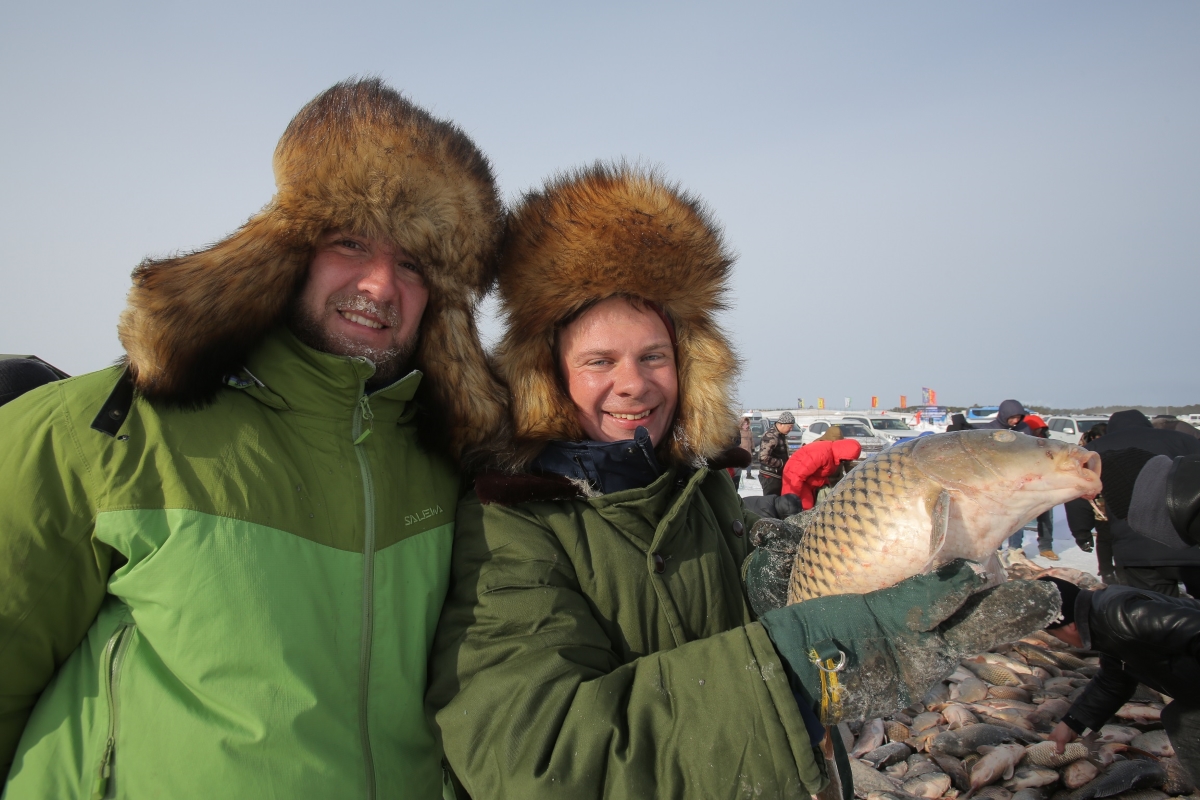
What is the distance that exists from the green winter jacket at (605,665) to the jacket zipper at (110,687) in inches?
24.1

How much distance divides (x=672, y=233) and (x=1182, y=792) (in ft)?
11.6

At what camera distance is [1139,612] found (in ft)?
9.32

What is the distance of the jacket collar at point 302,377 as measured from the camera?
5.10ft

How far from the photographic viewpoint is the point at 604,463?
1770 millimetres

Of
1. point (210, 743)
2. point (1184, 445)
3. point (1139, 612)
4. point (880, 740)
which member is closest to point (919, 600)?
point (210, 743)

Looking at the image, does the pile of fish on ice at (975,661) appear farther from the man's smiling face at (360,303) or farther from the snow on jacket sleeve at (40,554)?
the snow on jacket sleeve at (40,554)

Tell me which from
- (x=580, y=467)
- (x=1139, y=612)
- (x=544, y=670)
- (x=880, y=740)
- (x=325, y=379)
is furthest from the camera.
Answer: (x=880, y=740)

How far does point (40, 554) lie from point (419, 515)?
2.41 feet

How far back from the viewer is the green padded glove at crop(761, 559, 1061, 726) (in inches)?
52.7

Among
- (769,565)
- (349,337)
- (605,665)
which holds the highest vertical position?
(349,337)

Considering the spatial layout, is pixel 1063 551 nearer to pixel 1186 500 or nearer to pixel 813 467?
pixel 813 467

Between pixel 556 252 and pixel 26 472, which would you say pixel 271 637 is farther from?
pixel 556 252

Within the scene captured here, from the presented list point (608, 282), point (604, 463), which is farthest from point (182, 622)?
point (608, 282)

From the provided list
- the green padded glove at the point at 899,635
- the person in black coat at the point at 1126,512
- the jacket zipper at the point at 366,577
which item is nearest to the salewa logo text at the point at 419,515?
the jacket zipper at the point at 366,577
